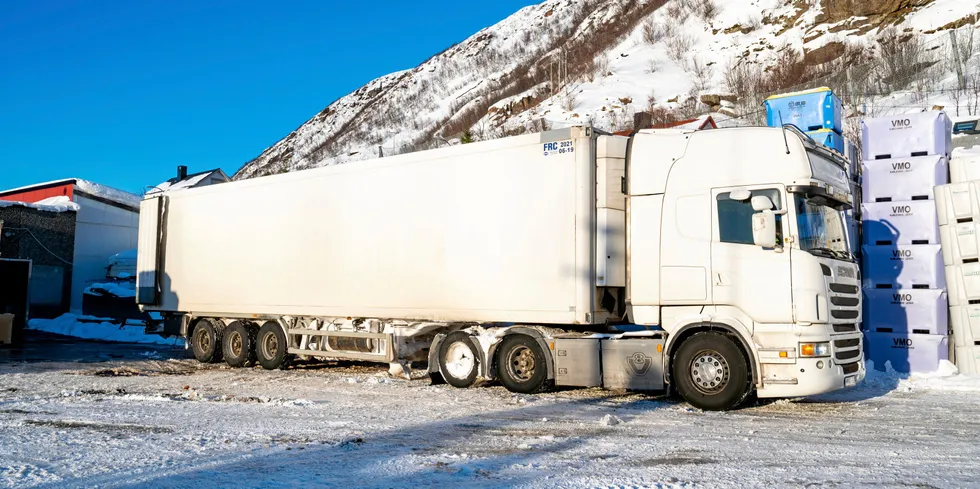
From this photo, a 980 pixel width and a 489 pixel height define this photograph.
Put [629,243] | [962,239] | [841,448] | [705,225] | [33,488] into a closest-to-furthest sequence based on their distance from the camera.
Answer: [33,488], [841,448], [705,225], [629,243], [962,239]

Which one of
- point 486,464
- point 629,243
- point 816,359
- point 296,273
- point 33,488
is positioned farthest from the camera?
point 296,273

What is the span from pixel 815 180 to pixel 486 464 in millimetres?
5552

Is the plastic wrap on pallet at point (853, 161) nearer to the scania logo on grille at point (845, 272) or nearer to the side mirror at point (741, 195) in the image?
the scania logo on grille at point (845, 272)

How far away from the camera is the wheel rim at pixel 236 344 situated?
15555 millimetres

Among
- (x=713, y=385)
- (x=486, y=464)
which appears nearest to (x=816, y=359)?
(x=713, y=385)

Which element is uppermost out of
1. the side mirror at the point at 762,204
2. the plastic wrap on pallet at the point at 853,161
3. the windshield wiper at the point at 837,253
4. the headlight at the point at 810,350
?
the plastic wrap on pallet at the point at 853,161

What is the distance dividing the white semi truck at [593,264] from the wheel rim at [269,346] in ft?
3.01

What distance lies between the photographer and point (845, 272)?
984 cm

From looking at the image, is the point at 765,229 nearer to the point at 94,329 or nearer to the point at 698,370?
the point at 698,370

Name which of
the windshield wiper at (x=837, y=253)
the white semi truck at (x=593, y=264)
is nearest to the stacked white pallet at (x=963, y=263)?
the white semi truck at (x=593, y=264)

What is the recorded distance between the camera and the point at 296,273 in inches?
557

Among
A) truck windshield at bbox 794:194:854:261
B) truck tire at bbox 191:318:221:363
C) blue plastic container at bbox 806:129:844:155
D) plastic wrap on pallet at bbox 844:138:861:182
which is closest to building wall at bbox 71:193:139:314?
truck tire at bbox 191:318:221:363

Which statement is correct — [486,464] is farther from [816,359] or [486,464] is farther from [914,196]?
[914,196]

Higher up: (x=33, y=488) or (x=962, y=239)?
(x=962, y=239)
